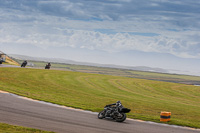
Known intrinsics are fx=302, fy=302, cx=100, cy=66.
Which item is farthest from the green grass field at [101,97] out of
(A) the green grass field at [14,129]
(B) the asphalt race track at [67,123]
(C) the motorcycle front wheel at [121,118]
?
(A) the green grass field at [14,129]

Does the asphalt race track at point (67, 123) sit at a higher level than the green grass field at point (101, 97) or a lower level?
lower

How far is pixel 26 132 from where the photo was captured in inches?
526

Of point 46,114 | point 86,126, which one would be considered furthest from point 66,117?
point 86,126

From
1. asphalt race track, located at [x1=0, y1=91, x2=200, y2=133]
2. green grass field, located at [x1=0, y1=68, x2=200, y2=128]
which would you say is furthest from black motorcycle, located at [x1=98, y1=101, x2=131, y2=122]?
green grass field, located at [x1=0, y1=68, x2=200, y2=128]

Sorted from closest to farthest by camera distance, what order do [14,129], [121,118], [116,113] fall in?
[14,129] < [121,118] < [116,113]

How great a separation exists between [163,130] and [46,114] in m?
7.05

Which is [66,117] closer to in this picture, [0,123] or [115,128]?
[115,128]

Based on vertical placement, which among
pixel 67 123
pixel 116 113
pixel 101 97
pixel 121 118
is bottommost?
pixel 67 123

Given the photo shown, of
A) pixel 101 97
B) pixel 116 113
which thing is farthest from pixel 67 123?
pixel 101 97

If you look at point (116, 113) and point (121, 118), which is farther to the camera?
point (116, 113)

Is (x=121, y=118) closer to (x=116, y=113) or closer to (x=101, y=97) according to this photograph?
(x=116, y=113)

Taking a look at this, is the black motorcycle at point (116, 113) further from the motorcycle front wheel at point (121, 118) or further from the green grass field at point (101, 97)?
the green grass field at point (101, 97)

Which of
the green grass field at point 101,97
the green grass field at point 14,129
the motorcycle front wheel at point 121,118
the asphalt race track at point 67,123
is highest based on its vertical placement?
the green grass field at point 101,97

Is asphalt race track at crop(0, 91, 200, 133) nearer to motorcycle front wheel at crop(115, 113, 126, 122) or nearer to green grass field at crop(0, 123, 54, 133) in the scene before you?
motorcycle front wheel at crop(115, 113, 126, 122)
